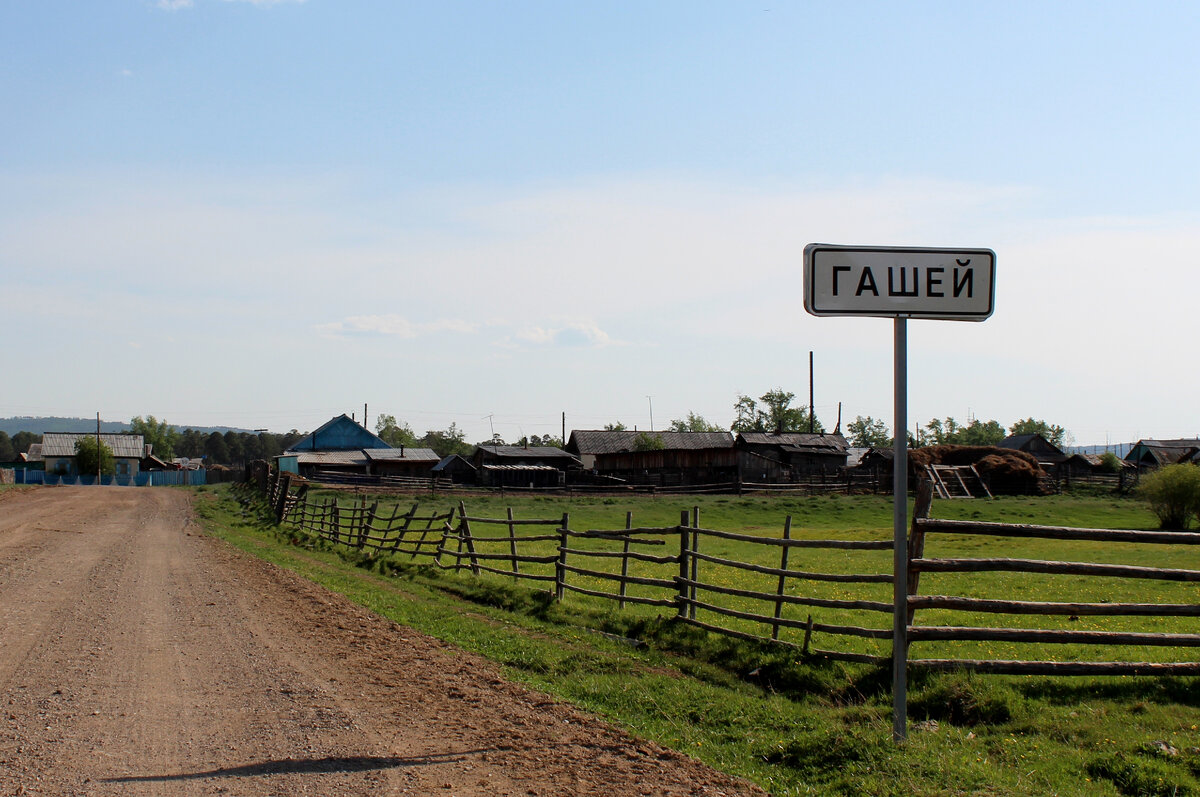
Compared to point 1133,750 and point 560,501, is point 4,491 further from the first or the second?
point 1133,750

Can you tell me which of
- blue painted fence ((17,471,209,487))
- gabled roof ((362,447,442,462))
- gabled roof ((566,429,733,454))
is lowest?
blue painted fence ((17,471,209,487))

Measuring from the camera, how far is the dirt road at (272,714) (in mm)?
5316

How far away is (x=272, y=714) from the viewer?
6672mm

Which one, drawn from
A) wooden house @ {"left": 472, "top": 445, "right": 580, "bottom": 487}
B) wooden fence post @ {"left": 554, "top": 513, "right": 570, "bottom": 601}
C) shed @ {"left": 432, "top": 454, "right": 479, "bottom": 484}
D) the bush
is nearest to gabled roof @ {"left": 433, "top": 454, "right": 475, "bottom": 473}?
shed @ {"left": 432, "top": 454, "right": 479, "bottom": 484}

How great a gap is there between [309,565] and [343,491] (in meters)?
33.6

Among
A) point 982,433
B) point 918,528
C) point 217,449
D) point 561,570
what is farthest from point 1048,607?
point 217,449

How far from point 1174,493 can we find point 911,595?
3204 cm

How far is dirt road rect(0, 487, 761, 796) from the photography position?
532cm

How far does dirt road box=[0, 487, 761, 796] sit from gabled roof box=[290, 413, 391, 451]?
77552mm

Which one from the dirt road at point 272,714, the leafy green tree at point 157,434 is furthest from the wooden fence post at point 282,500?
the leafy green tree at point 157,434

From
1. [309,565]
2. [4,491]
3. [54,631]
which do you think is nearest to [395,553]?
[309,565]

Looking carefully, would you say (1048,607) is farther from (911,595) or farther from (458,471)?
(458,471)

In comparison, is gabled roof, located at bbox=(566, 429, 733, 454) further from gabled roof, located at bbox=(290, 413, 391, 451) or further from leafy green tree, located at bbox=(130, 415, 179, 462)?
leafy green tree, located at bbox=(130, 415, 179, 462)

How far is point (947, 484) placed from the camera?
2164 inches
